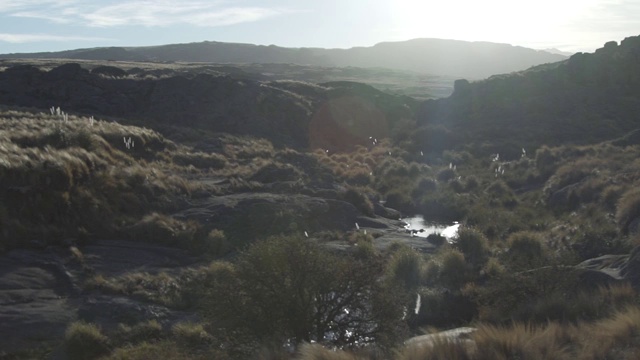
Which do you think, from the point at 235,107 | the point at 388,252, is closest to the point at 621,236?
the point at 388,252

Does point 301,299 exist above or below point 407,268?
above

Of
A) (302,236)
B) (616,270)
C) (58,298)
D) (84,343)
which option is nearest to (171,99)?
(58,298)

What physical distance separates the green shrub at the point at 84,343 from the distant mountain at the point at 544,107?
35.6 meters

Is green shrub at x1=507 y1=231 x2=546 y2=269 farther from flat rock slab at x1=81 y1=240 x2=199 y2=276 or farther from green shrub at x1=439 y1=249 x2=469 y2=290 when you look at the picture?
flat rock slab at x1=81 y1=240 x2=199 y2=276

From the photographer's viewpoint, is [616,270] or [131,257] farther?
[131,257]

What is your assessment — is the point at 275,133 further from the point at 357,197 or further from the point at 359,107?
the point at 357,197

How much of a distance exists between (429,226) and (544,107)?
1181 inches

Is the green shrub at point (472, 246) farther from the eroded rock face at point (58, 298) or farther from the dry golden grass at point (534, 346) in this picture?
the dry golden grass at point (534, 346)

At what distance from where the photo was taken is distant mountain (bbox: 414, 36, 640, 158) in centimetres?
4822

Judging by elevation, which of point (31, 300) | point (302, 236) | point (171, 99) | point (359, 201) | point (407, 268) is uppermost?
point (302, 236)

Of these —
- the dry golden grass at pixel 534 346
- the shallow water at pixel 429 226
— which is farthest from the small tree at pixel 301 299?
the shallow water at pixel 429 226

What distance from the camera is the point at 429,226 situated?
28391 mm

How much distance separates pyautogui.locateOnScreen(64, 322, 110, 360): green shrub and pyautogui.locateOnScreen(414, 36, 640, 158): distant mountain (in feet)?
117

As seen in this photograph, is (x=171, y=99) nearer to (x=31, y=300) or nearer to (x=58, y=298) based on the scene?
(x=58, y=298)
